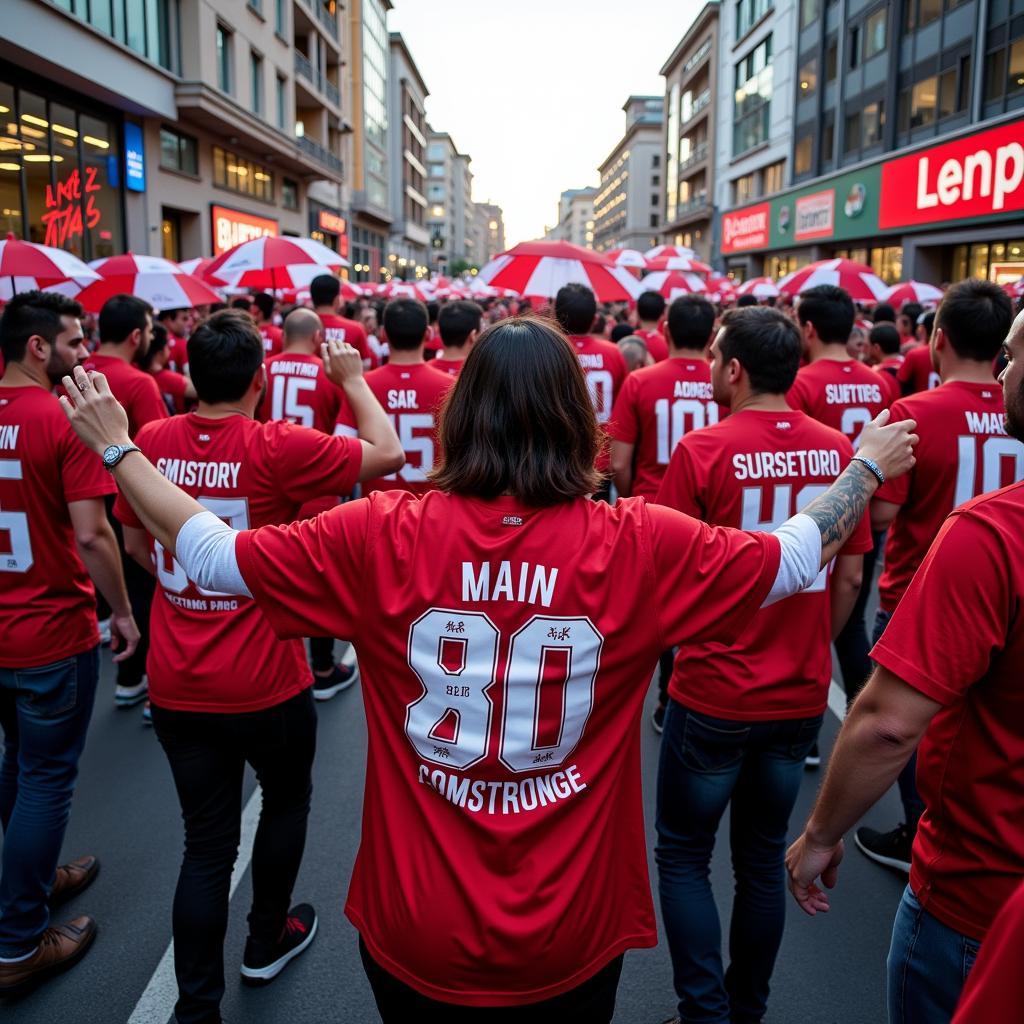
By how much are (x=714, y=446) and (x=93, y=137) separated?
20779 mm

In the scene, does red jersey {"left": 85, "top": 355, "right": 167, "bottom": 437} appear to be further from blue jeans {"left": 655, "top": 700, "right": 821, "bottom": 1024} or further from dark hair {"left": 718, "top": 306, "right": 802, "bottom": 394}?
blue jeans {"left": 655, "top": 700, "right": 821, "bottom": 1024}

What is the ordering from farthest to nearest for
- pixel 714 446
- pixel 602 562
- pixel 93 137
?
pixel 93 137
pixel 714 446
pixel 602 562

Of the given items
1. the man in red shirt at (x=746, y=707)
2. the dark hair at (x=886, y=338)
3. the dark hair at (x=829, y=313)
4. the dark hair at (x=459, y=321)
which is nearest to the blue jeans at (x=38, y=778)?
the man in red shirt at (x=746, y=707)

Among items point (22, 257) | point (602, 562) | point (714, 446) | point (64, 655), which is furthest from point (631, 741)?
point (22, 257)

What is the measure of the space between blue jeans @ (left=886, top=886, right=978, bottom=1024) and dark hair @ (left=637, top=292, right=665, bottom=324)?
740 centimetres

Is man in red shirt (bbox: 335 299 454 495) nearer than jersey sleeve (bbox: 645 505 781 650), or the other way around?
jersey sleeve (bbox: 645 505 781 650)

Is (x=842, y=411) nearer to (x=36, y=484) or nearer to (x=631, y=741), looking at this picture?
(x=631, y=741)

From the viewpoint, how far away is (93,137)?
64.5 feet

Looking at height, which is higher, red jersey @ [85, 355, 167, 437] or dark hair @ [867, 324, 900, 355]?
dark hair @ [867, 324, 900, 355]

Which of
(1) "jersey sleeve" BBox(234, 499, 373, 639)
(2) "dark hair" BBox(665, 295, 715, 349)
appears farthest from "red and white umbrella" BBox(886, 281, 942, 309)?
(1) "jersey sleeve" BBox(234, 499, 373, 639)

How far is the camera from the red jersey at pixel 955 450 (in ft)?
11.8

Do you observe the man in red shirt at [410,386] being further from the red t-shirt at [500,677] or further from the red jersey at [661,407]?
the red t-shirt at [500,677]

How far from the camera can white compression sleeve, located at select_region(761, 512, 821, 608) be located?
196 centimetres

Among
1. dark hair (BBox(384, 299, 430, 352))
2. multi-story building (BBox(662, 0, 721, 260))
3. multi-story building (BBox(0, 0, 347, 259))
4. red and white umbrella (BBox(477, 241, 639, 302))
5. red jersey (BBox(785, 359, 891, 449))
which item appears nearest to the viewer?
red jersey (BBox(785, 359, 891, 449))
